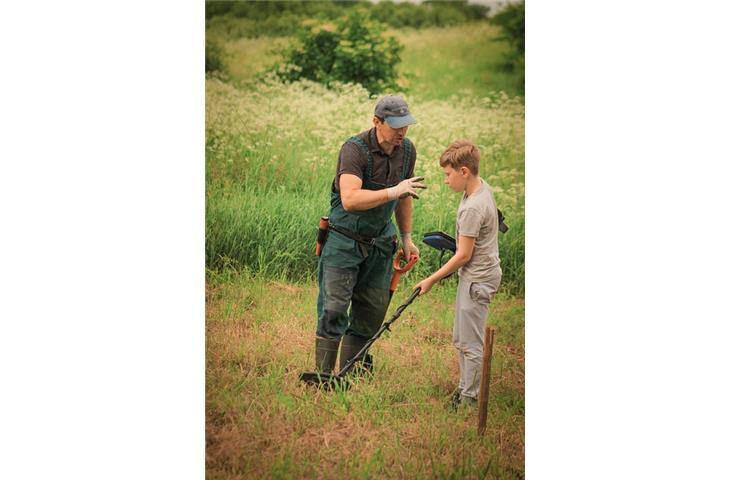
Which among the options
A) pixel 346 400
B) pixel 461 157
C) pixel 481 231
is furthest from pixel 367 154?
pixel 346 400

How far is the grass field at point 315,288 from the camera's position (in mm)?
5512

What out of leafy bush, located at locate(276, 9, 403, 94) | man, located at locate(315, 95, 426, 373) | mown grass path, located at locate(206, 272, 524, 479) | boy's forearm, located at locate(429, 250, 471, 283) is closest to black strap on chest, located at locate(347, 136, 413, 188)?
man, located at locate(315, 95, 426, 373)

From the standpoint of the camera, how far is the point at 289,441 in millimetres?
5488

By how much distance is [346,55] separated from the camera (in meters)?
5.94

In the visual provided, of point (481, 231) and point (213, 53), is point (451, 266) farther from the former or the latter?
point (213, 53)

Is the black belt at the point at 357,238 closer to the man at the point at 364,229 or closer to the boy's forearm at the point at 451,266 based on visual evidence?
the man at the point at 364,229

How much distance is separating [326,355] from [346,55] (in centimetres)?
154

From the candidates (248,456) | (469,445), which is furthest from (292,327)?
(469,445)

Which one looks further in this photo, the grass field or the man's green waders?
the man's green waders

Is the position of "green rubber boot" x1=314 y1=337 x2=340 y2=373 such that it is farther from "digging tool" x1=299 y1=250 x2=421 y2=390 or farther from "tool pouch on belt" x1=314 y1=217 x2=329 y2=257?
"tool pouch on belt" x1=314 y1=217 x2=329 y2=257

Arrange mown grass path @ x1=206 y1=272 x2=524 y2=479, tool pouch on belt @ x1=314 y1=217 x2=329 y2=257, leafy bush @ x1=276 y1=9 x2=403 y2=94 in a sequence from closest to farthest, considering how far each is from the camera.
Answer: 1. mown grass path @ x1=206 y1=272 x2=524 y2=479
2. tool pouch on belt @ x1=314 y1=217 x2=329 y2=257
3. leafy bush @ x1=276 y1=9 x2=403 y2=94

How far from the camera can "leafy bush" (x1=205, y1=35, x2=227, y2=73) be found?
226 inches

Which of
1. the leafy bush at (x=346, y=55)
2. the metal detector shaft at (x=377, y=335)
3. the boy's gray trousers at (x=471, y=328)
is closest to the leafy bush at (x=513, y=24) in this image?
the leafy bush at (x=346, y=55)

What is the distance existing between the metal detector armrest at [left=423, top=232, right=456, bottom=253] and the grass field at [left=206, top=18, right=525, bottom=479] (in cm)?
5
